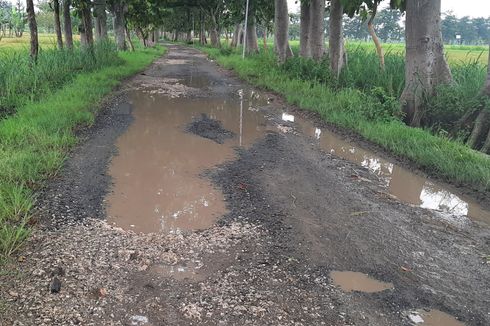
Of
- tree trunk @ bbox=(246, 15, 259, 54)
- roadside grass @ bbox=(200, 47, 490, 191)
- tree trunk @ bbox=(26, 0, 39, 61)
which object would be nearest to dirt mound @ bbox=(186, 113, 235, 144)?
roadside grass @ bbox=(200, 47, 490, 191)

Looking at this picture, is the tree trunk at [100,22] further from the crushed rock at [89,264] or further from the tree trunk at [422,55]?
the crushed rock at [89,264]

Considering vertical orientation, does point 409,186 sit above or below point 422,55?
below

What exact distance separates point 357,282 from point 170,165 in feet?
10.9

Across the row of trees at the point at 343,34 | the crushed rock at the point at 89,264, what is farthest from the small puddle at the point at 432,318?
the row of trees at the point at 343,34

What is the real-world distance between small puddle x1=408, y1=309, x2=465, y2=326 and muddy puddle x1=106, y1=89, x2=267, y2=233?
200cm

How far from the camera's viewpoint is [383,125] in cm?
799

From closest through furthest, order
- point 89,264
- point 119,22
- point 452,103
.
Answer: point 89,264, point 452,103, point 119,22

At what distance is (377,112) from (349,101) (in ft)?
3.30

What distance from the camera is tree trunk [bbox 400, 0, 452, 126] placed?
8.46 metres

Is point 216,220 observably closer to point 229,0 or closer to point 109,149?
point 109,149

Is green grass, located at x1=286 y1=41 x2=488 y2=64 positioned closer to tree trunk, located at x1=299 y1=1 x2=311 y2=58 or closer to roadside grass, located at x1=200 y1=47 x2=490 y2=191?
tree trunk, located at x1=299 y1=1 x2=311 y2=58

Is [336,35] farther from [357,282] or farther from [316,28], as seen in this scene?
[357,282]

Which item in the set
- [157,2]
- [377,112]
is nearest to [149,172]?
[377,112]

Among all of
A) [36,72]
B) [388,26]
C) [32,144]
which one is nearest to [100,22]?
[36,72]
